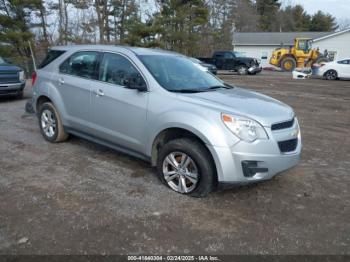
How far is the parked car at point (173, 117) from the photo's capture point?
3650 mm

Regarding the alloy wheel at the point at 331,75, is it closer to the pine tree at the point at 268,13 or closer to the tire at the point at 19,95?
the tire at the point at 19,95

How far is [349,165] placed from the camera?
5.24m

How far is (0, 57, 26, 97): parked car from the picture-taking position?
32.0ft

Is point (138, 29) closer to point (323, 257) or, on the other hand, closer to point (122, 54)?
point (122, 54)

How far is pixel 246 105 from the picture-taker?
13.1ft

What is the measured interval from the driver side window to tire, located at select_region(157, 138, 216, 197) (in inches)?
38.8

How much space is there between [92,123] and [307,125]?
537cm

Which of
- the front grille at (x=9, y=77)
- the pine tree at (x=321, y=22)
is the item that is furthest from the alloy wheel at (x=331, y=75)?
the pine tree at (x=321, y=22)

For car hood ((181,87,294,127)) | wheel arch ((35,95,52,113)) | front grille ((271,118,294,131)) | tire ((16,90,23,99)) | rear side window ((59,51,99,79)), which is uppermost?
rear side window ((59,51,99,79))

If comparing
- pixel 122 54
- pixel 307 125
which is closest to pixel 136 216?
pixel 122 54

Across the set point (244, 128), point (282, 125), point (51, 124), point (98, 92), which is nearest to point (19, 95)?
point (51, 124)

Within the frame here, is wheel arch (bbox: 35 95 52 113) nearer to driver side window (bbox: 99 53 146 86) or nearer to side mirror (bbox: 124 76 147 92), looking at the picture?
driver side window (bbox: 99 53 146 86)

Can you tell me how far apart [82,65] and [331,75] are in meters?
21.1

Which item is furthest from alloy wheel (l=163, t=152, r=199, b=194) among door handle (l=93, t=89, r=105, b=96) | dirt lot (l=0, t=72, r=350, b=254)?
door handle (l=93, t=89, r=105, b=96)
